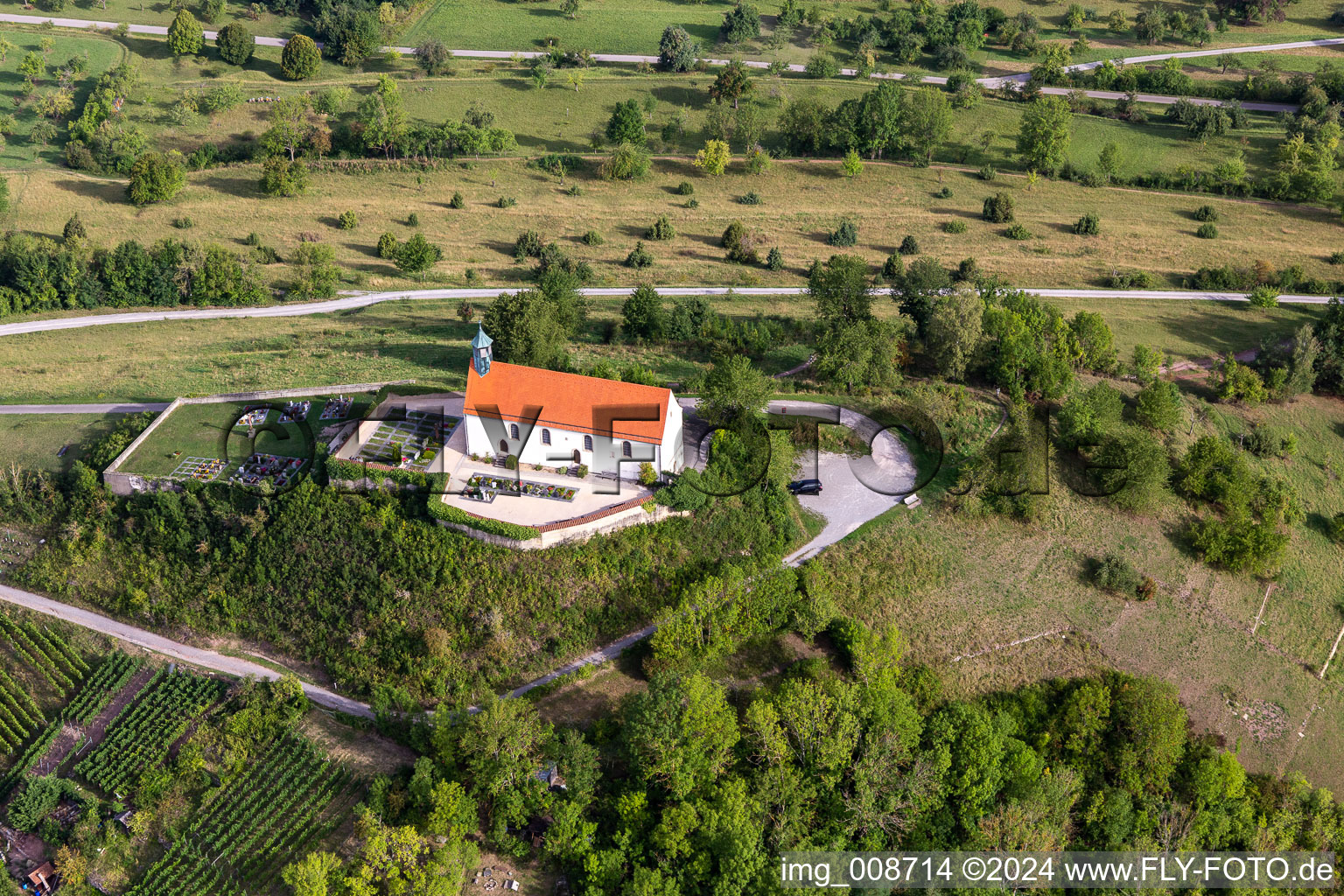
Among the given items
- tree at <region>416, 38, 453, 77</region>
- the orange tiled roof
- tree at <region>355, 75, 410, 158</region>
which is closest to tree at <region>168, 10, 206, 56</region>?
tree at <region>416, 38, 453, 77</region>

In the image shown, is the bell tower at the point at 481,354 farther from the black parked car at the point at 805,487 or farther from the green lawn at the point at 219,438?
the black parked car at the point at 805,487

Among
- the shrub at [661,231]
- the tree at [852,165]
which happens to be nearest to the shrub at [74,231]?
the shrub at [661,231]

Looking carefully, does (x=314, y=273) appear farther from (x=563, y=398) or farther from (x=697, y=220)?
(x=563, y=398)

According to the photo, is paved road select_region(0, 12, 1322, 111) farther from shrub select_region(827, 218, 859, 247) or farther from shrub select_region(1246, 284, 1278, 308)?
shrub select_region(1246, 284, 1278, 308)

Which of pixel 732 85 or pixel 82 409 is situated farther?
pixel 732 85

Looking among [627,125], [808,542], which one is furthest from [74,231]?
[808,542]

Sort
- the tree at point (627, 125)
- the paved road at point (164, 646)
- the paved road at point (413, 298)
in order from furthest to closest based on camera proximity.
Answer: the tree at point (627, 125) < the paved road at point (413, 298) < the paved road at point (164, 646)
